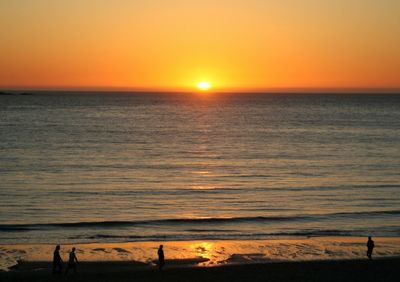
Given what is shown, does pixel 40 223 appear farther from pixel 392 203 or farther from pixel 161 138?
pixel 161 138

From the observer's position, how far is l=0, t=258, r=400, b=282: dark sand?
20609 mm

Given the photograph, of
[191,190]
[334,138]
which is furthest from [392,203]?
[334,138]

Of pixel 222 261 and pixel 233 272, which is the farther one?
pixel 222 261

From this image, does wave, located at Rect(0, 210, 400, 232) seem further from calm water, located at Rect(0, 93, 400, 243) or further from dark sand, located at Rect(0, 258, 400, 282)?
dark sand, located at Rect(0, 258, 400, 282)

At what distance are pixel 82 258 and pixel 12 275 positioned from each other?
11.7 ft

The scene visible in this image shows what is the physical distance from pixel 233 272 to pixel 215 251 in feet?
13.9

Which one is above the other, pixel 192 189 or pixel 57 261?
pixel 192 189

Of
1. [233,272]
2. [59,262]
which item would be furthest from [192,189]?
[59,262]

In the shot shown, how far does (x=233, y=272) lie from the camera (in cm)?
2148

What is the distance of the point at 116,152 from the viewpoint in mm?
62969

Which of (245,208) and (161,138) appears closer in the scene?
(245,208)

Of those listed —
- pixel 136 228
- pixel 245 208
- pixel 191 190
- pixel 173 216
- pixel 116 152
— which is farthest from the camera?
pixel 116 152

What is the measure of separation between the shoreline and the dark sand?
0.89m

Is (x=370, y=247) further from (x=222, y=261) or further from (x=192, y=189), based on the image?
(x=192, y=189)
